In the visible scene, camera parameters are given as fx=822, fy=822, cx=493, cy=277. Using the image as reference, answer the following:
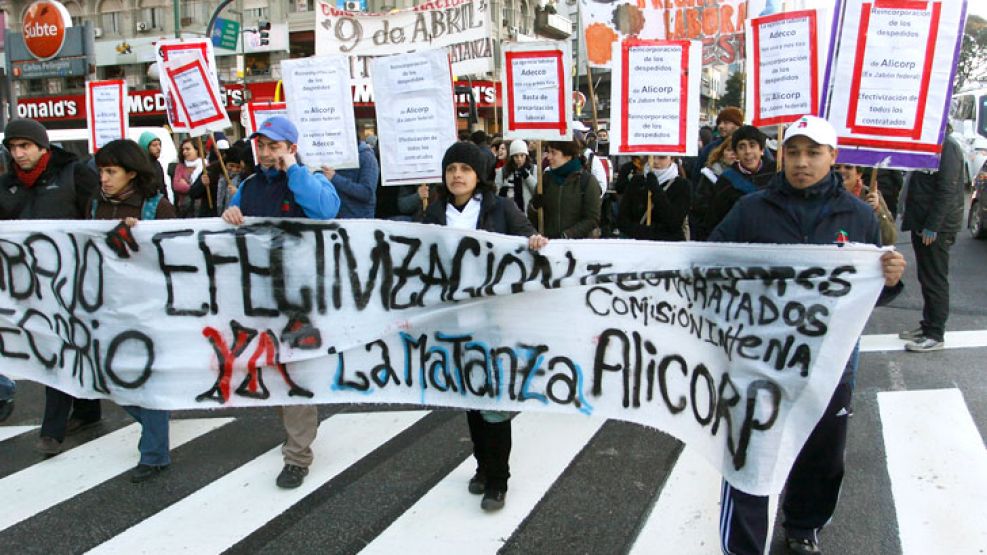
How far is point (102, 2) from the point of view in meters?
44.0

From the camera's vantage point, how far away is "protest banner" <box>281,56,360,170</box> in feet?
20.1

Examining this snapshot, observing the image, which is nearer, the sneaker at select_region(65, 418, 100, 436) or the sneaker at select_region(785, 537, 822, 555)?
the sneaker at select_region(785, 537, 822, 555)

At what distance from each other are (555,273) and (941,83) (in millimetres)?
2197

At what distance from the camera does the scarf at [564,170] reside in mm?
5816

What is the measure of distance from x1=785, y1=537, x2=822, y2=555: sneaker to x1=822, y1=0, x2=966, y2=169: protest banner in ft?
6.38

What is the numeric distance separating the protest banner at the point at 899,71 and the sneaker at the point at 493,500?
2.46m

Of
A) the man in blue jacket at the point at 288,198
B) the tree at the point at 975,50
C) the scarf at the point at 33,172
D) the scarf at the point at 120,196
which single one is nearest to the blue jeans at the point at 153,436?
the man in blue jacket at the point at 288,198

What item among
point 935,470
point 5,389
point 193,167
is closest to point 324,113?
point 5,389

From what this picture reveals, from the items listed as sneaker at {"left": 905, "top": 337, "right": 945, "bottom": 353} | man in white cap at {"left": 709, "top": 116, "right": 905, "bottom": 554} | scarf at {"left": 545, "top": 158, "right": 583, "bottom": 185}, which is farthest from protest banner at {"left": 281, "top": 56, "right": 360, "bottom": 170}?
sneaker at {"left": 905, "top": 337, "right": 945, "bottom": 353}

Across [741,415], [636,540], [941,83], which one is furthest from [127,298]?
[941,83]

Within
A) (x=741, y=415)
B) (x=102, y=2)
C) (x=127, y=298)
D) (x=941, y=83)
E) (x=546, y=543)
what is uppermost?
(x=102, y=2)

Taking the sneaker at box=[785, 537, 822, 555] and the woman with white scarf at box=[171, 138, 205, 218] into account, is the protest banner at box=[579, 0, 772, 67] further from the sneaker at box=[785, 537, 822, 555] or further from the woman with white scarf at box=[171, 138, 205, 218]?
the sneaker at box=[785, 537, 822, 555]

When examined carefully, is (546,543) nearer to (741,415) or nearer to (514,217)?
(741,415)

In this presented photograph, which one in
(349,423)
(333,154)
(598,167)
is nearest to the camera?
(349,423)
